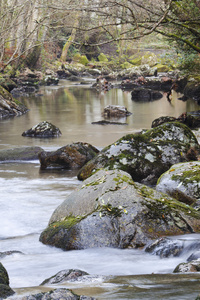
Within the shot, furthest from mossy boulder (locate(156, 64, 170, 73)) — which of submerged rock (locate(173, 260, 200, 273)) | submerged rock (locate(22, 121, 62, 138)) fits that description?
submerged rock (locate(173, 260, 200, 273))

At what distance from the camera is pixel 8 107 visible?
19906 millimetres

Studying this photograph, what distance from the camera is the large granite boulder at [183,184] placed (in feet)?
20.4

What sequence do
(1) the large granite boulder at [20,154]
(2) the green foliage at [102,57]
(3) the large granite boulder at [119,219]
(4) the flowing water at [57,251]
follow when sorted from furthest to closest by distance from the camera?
(2) the green foliage at [102,57]
(1) the large granite boulder at [20,154]
(3) the large granite boulder at [119,219]
(4) the flowing water at [57,251]

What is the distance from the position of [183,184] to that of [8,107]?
586 inches

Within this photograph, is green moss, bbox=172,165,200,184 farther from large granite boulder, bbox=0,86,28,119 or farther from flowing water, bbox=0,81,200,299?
large granite boulder, bbox=0,86,28,119

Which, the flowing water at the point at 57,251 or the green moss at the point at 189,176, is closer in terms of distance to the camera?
the flowing water at the point at 57,251

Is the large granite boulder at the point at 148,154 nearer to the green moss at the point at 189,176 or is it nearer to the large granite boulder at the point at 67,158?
the large granite boulder at the point at 67,158

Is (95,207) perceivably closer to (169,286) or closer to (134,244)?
(134,244)

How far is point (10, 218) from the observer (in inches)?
253

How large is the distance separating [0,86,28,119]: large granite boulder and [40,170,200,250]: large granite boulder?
1453 centimetres

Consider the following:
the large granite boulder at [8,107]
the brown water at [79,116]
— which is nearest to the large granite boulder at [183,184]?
the brown water at [79,116]

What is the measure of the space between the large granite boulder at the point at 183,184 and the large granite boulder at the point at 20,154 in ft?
15.7

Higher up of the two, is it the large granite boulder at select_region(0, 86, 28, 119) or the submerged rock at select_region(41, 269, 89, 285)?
the large granite boulder at select_region(0, 86, 28, 119)

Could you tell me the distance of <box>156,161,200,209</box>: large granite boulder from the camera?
6227 millimetres
